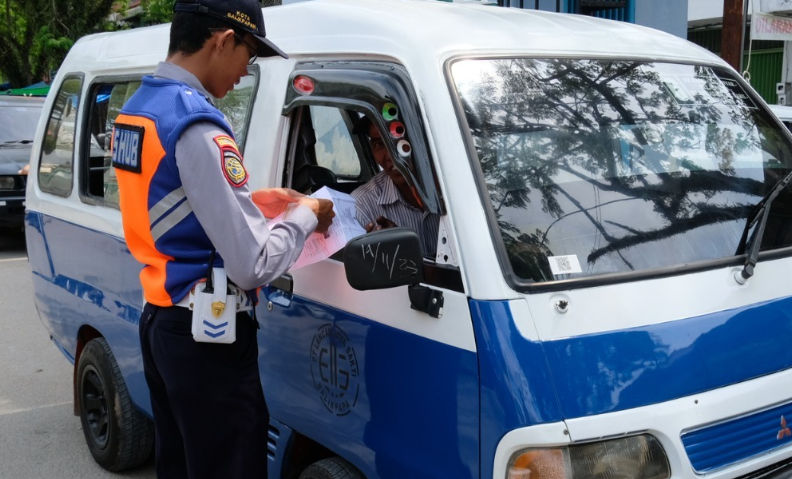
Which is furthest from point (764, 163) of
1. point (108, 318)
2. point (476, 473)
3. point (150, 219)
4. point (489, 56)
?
point (108, 318)

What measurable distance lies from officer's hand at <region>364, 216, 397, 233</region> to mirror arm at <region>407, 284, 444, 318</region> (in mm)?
654

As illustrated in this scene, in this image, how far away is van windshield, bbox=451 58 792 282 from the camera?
96.5 inches

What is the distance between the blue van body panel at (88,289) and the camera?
152 inches

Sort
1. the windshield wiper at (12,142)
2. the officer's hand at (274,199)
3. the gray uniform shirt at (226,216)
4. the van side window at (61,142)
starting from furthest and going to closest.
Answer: the windshield wiper at (12,142) < the van side window at (61,142) < the officer's hand at (274,199) < the gray uniform shirt at (226,216)

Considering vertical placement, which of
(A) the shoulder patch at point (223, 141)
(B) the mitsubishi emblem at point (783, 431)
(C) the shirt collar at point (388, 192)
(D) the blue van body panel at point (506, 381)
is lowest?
(B) the mitsubishi emblem at point (783, 431)

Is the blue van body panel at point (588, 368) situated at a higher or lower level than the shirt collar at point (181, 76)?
lower

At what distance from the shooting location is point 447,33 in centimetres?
269

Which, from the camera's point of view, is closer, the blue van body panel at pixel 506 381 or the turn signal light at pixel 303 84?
the blue van body panel at pixel 506 381

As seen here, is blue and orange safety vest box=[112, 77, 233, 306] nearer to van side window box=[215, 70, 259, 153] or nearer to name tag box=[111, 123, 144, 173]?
name tag box=[111, 123, 144, 173]

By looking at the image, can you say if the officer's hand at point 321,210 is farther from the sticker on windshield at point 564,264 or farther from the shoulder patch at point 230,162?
the sticker on windshield at point 564,264

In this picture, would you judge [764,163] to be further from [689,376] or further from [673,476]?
[673,476]

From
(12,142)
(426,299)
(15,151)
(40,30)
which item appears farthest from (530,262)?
(40,30)

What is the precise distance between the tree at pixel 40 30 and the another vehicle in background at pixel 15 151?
11.0 m

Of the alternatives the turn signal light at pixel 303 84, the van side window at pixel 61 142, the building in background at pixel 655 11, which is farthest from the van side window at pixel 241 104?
the building in background at pixel 655 11
